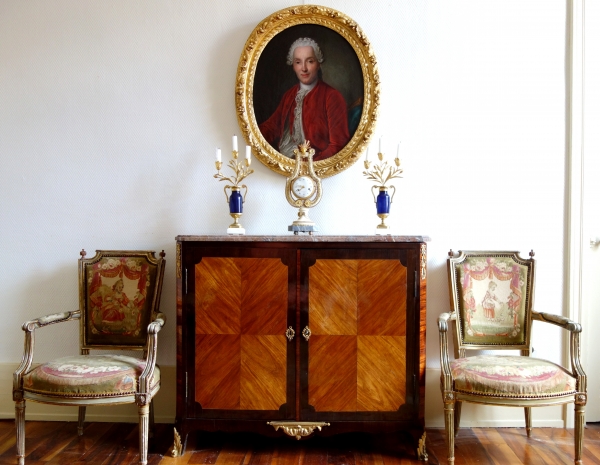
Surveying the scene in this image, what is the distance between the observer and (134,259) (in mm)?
2998

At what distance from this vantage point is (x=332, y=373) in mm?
2654

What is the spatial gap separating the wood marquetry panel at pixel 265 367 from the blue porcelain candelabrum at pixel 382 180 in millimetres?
898

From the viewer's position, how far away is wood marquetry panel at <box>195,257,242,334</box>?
2666mm

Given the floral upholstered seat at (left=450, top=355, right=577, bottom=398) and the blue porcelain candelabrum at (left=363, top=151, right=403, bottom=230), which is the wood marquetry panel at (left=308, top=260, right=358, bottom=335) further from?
the floral upholstered seat at (left=450, top=355, right=577, bottom=398)

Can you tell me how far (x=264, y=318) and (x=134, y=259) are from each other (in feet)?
2.96

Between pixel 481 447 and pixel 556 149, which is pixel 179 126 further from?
pixel 481 447

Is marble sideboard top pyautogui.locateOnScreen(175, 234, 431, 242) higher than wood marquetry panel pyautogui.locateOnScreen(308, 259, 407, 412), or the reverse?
marble sideboard top pyautogui.locateOnScreen(175, 234, 431, 242)

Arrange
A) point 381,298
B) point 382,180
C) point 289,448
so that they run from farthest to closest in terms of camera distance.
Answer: point 382,180 → point 289,448 → point 381,298

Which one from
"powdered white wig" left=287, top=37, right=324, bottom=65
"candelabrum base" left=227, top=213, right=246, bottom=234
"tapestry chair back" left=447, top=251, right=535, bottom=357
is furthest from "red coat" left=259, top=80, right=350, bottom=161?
"tapestry chair back" left=447, top=251, right=535, bottom=357

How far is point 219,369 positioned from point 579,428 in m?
1.81

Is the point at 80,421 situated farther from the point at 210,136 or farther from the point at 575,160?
the point at 575,160

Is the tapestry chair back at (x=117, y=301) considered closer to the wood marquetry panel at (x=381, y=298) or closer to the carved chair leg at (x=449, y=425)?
the wood marquetry panel at (x=381, y=298)

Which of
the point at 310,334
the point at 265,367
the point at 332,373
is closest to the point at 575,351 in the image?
the point at 332,373

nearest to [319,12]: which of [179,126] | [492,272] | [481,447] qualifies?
[179,126]
